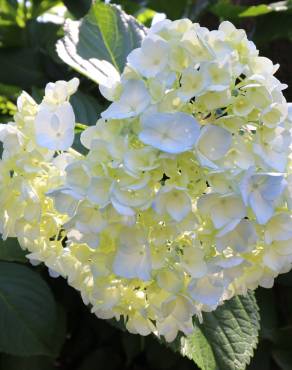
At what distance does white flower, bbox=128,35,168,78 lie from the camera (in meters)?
0.68

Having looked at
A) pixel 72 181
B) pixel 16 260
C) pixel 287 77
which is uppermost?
pixel 72 181

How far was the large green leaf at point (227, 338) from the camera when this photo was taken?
0.95 m

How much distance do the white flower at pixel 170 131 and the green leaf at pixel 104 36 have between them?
56 cm

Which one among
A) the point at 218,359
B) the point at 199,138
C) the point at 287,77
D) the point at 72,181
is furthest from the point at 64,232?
the point at 287,77

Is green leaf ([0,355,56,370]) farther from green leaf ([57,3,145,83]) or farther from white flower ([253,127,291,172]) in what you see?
white flower ([253,127,291,172])

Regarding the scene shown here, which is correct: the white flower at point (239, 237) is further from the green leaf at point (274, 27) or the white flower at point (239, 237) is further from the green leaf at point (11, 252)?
the green leaf at point (274, 27)

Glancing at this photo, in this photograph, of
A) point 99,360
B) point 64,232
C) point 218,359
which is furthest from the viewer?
point 99,360

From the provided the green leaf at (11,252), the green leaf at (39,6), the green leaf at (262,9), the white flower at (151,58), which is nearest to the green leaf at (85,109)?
the green leaf at (11,252)

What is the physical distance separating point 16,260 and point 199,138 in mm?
512

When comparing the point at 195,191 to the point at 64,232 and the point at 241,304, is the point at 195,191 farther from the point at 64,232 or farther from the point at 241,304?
the point at 241,304

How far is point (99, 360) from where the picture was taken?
1.29 metres


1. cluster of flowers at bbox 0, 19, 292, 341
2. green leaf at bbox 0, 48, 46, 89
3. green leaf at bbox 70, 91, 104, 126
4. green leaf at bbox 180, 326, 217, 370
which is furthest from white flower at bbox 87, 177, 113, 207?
green leaf at bbox 0, 48, 46, 89

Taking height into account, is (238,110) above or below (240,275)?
above

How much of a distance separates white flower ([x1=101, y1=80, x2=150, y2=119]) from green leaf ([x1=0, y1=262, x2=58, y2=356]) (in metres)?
0.50
